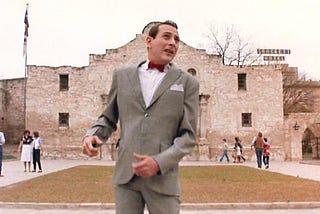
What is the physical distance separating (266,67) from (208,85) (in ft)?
13.4

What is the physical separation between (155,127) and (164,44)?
1.86 feet

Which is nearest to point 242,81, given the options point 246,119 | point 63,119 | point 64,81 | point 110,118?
point 246,119

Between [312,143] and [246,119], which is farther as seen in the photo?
[312,143]

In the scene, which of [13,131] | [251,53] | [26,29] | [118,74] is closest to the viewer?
[118,74]

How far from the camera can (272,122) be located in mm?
30266

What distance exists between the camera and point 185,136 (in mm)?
3000

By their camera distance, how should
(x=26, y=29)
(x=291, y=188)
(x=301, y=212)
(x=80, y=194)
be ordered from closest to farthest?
(x=301, y=212), (x=80, y=194), (x=291, y=188), (x=26, y=29)

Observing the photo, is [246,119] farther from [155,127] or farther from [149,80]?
[155,127]

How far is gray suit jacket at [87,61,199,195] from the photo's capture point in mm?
2965

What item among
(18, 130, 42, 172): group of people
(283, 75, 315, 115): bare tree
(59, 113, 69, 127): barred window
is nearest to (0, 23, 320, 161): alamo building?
(59, 113, 69, 127): barred window

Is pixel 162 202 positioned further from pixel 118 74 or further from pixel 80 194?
pixel 80 194

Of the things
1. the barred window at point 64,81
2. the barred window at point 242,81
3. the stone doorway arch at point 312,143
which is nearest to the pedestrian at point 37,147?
the barred window at point 64,81

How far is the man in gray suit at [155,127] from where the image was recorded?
296cm

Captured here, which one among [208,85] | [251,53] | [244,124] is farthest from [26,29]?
[251,53]
